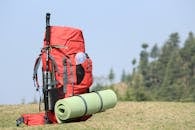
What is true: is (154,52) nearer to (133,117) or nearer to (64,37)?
(133,117)

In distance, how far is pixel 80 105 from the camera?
11.3m

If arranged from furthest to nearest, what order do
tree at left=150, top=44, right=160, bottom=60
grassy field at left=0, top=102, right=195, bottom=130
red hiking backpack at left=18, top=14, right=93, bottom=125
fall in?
tree at left=150, top=44, right=160, bottom=60, red hiking backpack at left=18, top=14, right=93, bottom=125, grassy field at left=0, top=102, right=195, bottom=130

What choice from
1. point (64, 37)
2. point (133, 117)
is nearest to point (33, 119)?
point (64, 37)

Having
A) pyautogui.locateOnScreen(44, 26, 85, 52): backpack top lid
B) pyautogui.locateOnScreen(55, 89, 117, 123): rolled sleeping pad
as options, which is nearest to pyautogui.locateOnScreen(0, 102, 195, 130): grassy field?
pyautogui.locateOnScreen(55, 89, 117, 123): rolled sleeping pad

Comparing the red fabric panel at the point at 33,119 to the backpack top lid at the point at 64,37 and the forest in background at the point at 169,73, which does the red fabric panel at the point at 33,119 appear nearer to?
the backpack top lid at the point at 64,37

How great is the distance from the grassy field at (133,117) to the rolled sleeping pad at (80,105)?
9.0 inches

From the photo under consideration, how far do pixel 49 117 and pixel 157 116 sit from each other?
389cm

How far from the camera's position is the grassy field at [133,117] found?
1116cm

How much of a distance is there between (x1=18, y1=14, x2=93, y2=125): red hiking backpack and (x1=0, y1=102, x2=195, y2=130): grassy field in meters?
0.78

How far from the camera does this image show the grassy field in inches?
439

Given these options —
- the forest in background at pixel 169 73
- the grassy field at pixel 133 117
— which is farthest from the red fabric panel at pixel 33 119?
the forest in background at pixel 169 73

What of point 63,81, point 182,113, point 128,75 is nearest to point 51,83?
point 63,81

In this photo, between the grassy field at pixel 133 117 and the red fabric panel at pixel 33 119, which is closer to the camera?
the grassy field at pixel 133 117

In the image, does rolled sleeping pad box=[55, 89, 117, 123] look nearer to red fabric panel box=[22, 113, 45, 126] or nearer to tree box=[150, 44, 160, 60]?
red fabric panel box=[22, 113, 45, 126]
